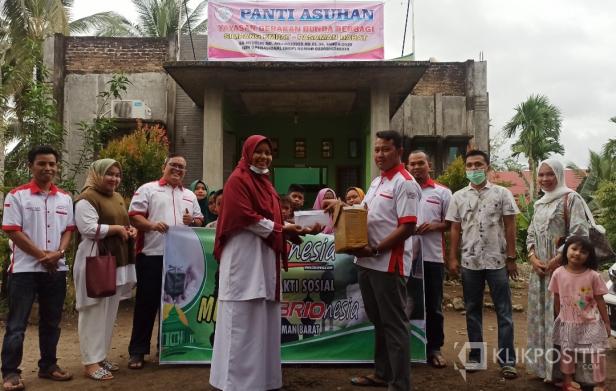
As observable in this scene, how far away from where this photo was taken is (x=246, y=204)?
3498mm

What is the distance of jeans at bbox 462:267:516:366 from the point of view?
439 centimetres

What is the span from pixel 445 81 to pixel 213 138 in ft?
20.6

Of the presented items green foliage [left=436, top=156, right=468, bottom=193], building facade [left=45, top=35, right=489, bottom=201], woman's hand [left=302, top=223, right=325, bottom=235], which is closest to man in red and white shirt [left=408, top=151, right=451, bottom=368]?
woman's hand [left=302, top=223, right=325, bottom=235]

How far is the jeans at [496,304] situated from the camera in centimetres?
439

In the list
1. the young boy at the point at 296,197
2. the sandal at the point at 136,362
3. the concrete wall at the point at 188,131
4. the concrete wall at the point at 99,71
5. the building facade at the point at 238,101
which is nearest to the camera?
the sandal at the point at 136,362

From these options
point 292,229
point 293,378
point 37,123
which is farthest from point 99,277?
point 37,123

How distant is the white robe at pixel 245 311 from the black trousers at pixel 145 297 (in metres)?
1.33

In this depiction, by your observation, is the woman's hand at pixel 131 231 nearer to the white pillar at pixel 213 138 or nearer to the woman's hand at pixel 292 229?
the woman's hand at pixel 292 229

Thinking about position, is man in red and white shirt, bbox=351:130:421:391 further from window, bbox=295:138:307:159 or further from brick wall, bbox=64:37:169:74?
window, bbox=295:138:307:159

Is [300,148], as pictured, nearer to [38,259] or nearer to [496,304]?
[496,304]

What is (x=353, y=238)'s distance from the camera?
3.59 m

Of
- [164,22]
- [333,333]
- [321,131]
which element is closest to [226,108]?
[321,131]

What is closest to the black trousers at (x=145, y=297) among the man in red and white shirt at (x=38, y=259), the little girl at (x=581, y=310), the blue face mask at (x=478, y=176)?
the man in red and white shirt at (x=38, y=259)

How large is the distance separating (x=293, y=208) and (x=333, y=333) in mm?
1443
